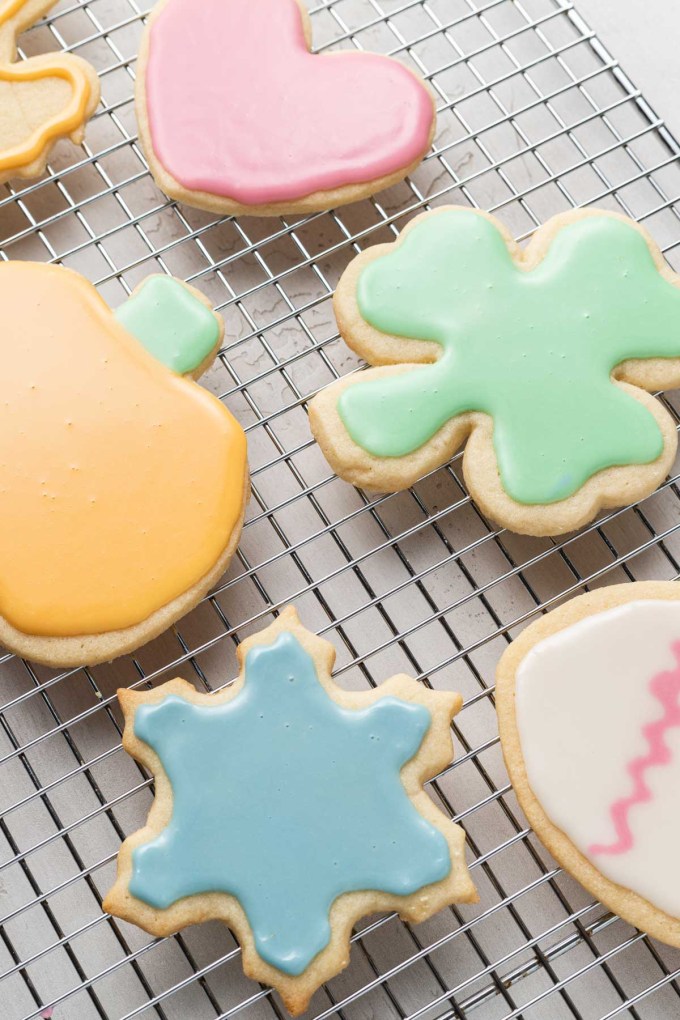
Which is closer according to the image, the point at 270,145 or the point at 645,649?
the point at 645,649

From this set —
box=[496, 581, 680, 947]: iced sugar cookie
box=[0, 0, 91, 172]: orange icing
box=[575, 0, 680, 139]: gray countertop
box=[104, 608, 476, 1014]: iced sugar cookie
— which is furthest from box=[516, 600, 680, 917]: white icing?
box=[0, 0, 91, 172]: orange icing

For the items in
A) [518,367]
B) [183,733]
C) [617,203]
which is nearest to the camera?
[183,733]

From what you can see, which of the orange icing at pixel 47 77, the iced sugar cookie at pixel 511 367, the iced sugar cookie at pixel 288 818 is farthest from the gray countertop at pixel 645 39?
the iced sugar cookie at pixel 288 818

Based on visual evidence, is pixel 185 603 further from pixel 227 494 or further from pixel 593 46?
pixel 593 46

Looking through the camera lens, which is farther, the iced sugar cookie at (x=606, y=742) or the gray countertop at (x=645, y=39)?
the gray countertop at (x=645, y=39)

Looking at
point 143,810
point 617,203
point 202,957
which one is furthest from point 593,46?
point 202,957

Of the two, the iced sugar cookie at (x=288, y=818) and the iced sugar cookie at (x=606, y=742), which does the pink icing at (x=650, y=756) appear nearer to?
the iced sugar cookie at (x=606, y=742)

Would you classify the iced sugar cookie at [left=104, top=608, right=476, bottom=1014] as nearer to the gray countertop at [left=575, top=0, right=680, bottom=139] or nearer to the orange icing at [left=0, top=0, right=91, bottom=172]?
the orange icing at [left=0, top=0, right=91, bottom=172]
